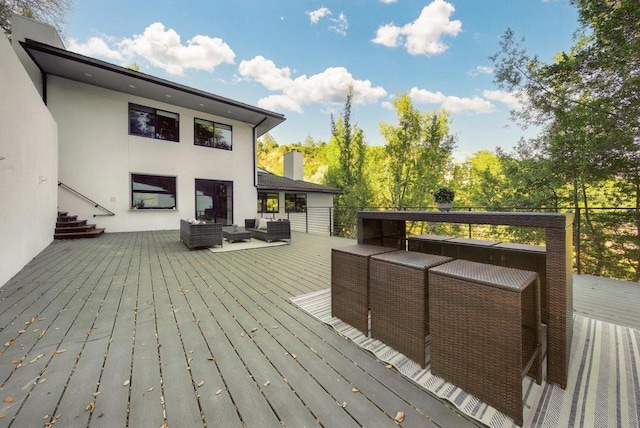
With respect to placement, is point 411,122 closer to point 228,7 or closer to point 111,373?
point 228,7

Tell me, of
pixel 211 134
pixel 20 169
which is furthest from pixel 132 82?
pixel 20 169

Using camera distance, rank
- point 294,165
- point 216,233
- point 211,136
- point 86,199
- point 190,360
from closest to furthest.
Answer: point 190,360 → point 216,233 → point 86,199 → point 211,136 → point 294,165

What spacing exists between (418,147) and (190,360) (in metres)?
16.8

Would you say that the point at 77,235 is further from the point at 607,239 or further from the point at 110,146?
the point at 607,239

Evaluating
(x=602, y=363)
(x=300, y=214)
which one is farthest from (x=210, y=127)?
(x=602, y=363)

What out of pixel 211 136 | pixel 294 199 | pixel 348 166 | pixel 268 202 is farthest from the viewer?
pixel 348 166

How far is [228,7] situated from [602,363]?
43.5ft

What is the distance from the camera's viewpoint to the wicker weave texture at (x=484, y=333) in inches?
44.7

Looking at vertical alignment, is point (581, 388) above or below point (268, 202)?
below

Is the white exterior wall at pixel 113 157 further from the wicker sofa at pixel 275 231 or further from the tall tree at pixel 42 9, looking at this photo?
the wicker sofa at pixel 275 231

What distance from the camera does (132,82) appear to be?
7645mm

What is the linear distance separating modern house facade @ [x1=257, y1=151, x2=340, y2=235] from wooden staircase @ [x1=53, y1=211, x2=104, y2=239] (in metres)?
6.00

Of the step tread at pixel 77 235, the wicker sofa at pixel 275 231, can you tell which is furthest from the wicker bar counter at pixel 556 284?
the step tread at pixel 77 235

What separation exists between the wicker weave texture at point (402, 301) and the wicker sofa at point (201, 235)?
4828 mm
